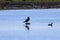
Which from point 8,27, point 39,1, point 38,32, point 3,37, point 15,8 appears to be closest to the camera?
point 3,37

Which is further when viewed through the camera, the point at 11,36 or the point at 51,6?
the point at 51,6

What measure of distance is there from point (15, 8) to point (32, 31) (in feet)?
38.0

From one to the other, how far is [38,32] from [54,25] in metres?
2.55

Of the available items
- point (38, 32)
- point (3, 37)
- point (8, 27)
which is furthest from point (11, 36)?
point (8, 27)

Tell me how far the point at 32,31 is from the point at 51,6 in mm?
12280

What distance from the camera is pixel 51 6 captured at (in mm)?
28625

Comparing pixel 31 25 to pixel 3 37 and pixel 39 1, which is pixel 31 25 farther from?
pixel 39 1

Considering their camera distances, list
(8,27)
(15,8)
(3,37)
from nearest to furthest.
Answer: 1. (3,37)
2. (8,27)
3. (15,8)

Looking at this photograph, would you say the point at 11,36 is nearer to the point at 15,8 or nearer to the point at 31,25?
the point at 31,25

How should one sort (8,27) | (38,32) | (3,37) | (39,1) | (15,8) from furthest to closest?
(39,1), (15,8), (8,27), (38,32), (3,37)

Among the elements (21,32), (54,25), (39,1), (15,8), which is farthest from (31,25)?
(39,1)

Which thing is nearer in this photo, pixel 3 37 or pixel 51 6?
pixel 3 37

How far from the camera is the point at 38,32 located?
16281 millimetres

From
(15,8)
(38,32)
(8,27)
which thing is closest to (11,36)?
(38,32)
